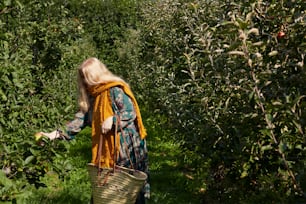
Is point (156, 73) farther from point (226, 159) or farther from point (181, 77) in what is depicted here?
point (226, 159)

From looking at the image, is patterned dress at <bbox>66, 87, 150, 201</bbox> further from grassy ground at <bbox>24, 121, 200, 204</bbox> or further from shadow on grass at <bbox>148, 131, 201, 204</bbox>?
shadow on grass at <bbox>148, 131, 201, 204</bbox>

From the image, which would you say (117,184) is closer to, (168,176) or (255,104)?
(255,104)

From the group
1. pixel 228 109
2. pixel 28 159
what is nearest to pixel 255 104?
pixel 228 109

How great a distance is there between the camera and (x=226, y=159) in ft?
13.8

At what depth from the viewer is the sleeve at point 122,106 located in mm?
4266

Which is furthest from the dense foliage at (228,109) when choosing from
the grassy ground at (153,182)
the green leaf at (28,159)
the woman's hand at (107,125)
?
the woman's hand at (107,125)

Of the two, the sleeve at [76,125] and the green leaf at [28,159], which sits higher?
the green leaf at [28,159]

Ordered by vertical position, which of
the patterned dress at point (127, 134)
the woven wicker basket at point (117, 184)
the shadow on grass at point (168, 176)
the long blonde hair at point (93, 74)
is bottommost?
the shadow on grass at point (168, 176)

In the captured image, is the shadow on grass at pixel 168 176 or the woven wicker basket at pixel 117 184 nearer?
the woven wicker basket at pixel 117 184

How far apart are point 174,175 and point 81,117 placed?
308 centimetres

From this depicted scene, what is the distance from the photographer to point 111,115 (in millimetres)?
4270

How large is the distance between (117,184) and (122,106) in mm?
577

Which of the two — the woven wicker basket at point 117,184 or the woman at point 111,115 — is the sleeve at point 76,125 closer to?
the woman at point 111,115

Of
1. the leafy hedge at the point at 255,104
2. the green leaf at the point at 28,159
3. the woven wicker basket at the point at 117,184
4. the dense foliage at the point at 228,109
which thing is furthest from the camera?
the woven wicker basket at the point at 117,184
